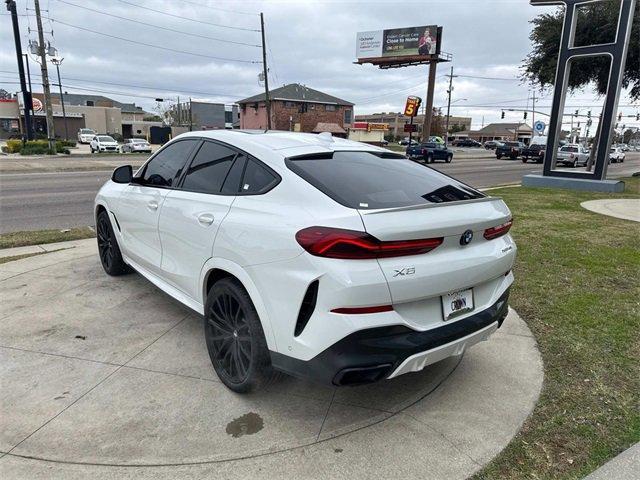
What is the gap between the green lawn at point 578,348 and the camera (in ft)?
8.42

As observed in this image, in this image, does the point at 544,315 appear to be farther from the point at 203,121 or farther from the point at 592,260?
the point at 203,121

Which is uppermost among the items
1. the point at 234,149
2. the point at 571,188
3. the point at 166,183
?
the point at 234,149

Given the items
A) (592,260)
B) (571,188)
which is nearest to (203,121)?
(571,188)

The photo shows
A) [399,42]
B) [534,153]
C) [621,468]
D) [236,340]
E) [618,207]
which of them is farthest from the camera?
[399,42]

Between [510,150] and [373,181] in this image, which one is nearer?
[373,181]

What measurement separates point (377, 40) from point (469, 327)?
243 feet

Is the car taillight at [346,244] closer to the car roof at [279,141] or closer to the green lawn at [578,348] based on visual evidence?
the car roof at [279,141]

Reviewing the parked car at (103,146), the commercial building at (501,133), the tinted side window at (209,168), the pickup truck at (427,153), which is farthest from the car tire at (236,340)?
the commercial building at (501,133)

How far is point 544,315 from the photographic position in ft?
14.3

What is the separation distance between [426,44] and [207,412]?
229 ft

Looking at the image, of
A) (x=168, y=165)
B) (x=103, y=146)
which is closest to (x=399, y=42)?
(x=103, y=146)

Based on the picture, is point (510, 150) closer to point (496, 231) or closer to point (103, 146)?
point (103, 146)

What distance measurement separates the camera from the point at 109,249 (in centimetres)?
514

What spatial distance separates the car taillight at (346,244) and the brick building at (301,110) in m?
61.2
